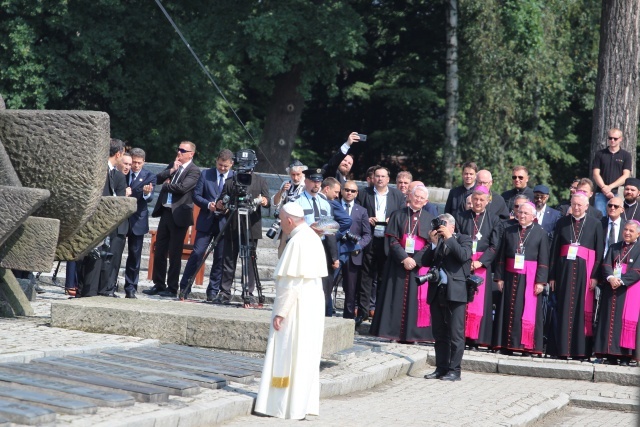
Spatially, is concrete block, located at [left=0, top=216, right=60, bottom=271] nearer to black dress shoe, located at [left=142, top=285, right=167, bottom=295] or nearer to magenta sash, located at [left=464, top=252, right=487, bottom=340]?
black dress shoe, located at [left=142, top=285, right=167, bottom=295]

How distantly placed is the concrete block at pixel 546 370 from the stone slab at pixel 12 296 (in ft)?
16.7

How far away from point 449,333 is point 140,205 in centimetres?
509

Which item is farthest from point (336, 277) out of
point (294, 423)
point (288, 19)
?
point (288, 19)

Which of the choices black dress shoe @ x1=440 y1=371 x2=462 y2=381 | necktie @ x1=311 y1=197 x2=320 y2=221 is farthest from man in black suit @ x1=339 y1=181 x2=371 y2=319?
black dress shoe @ x1=440 y1=371 x2=462 y2=381

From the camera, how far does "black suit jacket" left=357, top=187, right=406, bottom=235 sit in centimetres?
1542

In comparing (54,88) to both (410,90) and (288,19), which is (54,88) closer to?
(288,19)

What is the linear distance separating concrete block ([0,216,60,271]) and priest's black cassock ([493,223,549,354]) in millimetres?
5417

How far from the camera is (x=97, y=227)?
41.0 ft

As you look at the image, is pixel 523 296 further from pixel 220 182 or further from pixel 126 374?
pixel 126 374

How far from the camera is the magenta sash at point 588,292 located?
1415cm

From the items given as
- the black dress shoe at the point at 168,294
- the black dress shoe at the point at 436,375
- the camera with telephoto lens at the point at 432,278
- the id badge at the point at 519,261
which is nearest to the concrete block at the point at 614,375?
the id badge at the point at 519,261

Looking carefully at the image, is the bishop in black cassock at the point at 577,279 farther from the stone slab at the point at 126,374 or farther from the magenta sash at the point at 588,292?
the stone slab at the point at 126,374

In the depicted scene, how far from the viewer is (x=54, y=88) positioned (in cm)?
2758

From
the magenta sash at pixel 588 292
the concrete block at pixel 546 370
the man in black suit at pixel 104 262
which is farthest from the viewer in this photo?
the magenta sash at pixel 588 292
